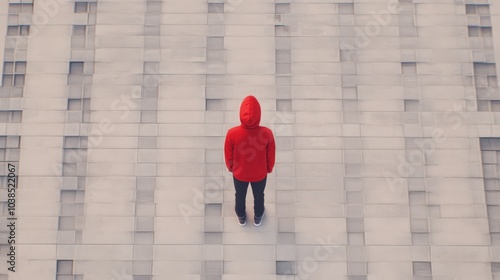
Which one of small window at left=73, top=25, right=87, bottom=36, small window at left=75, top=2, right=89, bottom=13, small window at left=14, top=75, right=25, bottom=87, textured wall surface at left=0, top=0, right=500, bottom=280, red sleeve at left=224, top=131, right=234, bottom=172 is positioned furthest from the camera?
small window at left=75, top=2, right=89, bottom=13

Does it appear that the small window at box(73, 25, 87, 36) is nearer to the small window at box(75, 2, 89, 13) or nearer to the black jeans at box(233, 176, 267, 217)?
the small window at box(75, 2, 89, 13)

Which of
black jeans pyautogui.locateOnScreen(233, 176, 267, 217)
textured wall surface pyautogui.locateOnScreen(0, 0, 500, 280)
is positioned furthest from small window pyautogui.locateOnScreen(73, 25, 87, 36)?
black jeans pyautogui.locateOnScreen(233, 176, 267, 217)

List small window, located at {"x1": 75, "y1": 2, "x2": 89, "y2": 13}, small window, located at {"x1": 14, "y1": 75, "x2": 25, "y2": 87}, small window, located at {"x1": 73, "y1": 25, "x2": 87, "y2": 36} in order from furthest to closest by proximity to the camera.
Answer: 1. small window, located at {"x1": 75, "y1": 2, "x2": 89, "y2": 13}
2. small window, located at {"x1": 73, "y1": 25, "x2": 87, "y2": 36}
3. small window, located at {"x1": 14, "y1": 75, "x2": 25, "y2": 87}

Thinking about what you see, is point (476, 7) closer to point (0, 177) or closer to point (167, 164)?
point (167, 164)

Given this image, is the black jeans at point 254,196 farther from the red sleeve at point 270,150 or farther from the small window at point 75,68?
the small window at point 75,68

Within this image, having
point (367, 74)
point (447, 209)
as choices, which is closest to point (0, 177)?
point (367, 74)

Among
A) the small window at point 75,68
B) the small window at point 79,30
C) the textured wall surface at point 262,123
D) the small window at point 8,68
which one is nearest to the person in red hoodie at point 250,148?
the textured wall surface at point 262,123

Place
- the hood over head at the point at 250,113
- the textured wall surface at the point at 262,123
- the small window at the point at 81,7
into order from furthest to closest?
the small window at the point at 81,7 < the textured wall surface at the point at 262,123 < the hood over head at the point at 250,113
